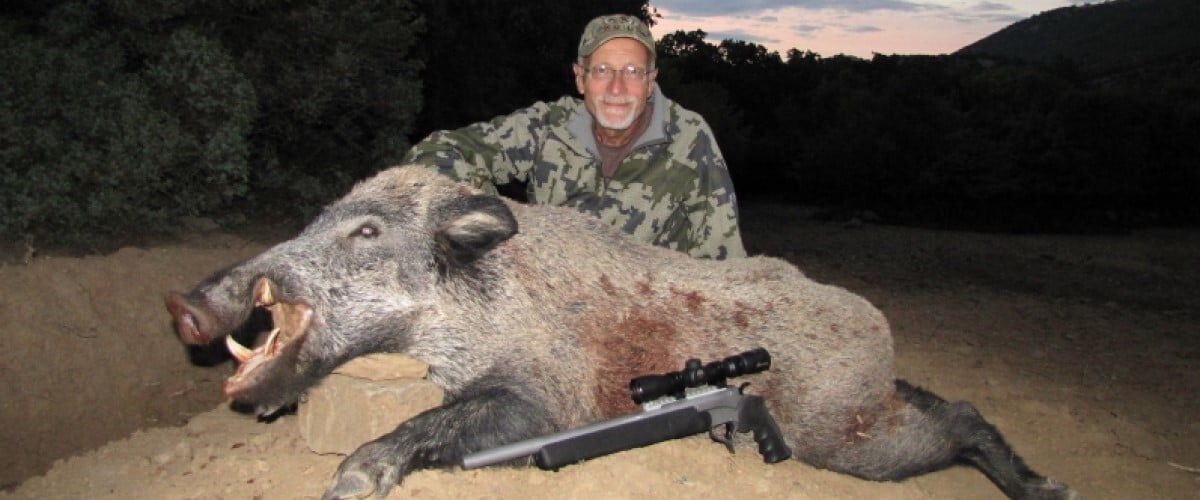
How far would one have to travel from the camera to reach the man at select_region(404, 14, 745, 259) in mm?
4617

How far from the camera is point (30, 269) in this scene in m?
5.30

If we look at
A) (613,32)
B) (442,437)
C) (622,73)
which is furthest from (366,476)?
(613,32)

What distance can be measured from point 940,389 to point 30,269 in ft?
19.8

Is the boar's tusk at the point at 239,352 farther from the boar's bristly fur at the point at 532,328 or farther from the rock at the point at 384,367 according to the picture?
the rock at the point at 384,367

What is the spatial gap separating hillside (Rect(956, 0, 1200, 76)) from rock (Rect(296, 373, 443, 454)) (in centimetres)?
2757

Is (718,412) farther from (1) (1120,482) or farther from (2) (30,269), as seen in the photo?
(2) (30,269)

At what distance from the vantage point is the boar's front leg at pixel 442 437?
270cm

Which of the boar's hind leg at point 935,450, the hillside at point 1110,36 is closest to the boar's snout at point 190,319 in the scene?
the boar's hind leg at point 935,450

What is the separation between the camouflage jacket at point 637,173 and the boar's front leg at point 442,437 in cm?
191

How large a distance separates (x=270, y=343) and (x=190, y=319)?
364mm

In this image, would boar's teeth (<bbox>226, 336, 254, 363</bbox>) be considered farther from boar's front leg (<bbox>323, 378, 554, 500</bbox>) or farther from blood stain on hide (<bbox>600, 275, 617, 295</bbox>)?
blood stain on hide (<bbox>600, 275, 617, 295</bbox>)

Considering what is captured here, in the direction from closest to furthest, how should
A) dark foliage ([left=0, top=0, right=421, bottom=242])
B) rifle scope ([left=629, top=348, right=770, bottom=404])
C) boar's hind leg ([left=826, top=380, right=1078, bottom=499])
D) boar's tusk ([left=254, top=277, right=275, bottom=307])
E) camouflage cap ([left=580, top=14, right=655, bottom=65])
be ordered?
rifle scope ([left=629, top=348, right=770, bottom=404])
boar's tusk ([left=254, top=277, right=275, bottom=307])
boar's hind leg ([left=826, top=380, right=1078, bottom=499])
camouflage cap ([left=580, top=14, right=655, bottom=65])
dark foliage ([left=0, top=0, right=421, bottom=242])

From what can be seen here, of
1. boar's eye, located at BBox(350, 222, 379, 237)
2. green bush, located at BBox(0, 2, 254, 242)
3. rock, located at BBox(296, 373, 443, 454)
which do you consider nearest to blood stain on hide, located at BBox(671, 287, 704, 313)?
rock, located at BBox(296, 373, 443, 454)

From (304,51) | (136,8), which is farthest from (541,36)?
(136,8)
